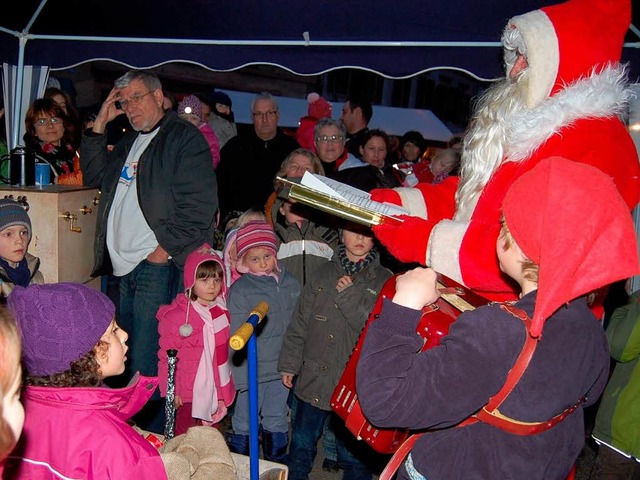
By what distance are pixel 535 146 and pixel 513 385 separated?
3.21 feet

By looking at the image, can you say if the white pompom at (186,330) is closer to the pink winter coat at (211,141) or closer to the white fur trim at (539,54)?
the white fur trim at (539,54)

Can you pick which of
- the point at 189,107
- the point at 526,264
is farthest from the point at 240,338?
the point at 189,107

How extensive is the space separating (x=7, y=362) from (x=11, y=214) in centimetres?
228

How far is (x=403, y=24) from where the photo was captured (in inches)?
171

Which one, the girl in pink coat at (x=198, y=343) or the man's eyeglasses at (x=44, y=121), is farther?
the man's eyeglasses at (x=44, y=121)

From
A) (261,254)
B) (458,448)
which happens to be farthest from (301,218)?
(458,448)

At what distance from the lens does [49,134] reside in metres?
4.45

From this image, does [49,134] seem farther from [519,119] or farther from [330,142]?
[519,119]

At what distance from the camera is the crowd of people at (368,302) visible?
54.8 inches

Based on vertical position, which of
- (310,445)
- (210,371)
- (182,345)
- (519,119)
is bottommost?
(310,445)

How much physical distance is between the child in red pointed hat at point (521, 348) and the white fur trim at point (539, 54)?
0.81 m

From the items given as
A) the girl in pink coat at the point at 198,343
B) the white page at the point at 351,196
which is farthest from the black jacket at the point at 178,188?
the white page at the point at 351,196

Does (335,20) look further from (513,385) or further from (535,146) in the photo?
(513,385)

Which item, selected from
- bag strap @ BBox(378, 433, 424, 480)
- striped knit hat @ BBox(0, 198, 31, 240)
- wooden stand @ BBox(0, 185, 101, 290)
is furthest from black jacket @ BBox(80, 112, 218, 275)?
bag strap @ BBox(378, 433, 424, 480)
